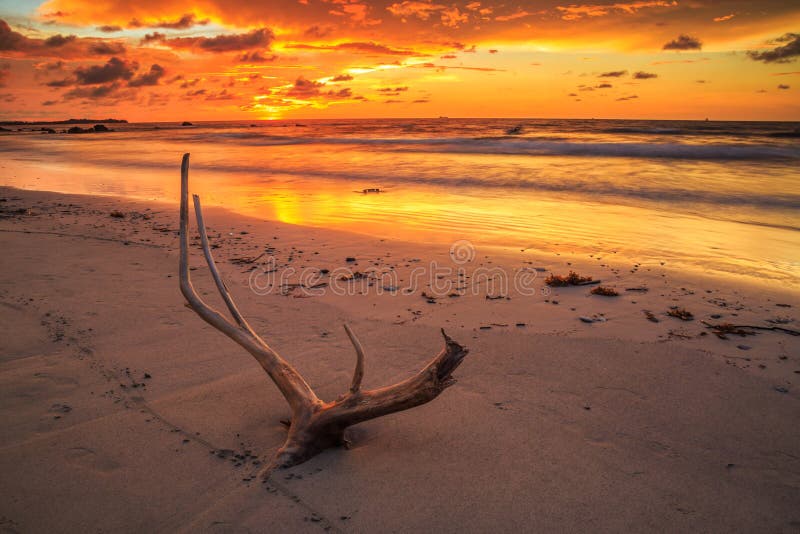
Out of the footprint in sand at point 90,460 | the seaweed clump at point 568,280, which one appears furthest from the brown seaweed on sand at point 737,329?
the footprint in sand at point 90,460

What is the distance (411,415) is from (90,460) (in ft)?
5.83

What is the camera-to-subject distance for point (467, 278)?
5.80 metres

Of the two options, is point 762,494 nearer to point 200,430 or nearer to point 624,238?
point 200,430

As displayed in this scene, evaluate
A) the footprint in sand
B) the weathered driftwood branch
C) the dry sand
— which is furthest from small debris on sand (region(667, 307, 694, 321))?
the footprint in sand

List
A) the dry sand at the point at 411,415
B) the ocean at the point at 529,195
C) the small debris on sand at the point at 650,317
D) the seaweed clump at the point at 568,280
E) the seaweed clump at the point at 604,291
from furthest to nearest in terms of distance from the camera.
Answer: the ocean at the point at 529,195, the seaweed clump at the point at 568,280, the seaweed clump at the point at 604,291, the small debris on sand at the point at 650,317, the dry sand at the point at 411,415

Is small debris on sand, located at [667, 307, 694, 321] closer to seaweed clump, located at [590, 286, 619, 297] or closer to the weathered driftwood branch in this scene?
Answer: seaweed clump, located at [590, 286, 619, 297]

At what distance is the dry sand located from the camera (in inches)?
90.0

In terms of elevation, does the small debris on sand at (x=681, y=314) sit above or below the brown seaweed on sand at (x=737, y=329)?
above

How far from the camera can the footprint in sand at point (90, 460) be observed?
2516 millimetres

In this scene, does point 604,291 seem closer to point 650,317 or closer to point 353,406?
point 650,317

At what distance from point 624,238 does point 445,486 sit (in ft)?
23.3

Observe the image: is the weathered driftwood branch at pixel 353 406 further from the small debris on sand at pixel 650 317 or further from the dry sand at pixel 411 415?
the small debris on sand at pixel 650 317

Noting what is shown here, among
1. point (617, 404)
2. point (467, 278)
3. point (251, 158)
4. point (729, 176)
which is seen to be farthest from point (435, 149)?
point (617, 404)

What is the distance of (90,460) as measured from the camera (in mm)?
2562
